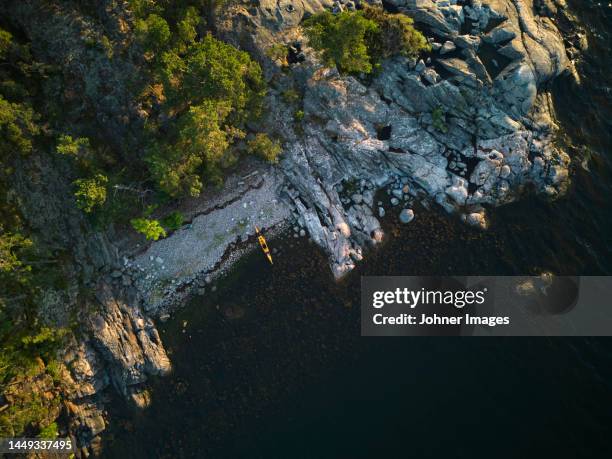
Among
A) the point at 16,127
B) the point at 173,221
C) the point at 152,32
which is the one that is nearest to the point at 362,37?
the point at 152,32

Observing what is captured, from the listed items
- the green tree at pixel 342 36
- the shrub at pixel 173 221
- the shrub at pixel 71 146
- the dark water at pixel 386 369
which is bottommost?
the dark water at pixel 386 369

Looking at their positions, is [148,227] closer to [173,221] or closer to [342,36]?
[173,221]

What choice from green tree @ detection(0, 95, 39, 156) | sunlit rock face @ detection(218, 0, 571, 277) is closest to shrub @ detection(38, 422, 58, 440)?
green tree @ detection(0, 95, 39, 156)

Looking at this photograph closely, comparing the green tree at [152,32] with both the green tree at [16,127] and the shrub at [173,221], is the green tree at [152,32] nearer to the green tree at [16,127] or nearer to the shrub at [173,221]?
the green tree at [16,127]

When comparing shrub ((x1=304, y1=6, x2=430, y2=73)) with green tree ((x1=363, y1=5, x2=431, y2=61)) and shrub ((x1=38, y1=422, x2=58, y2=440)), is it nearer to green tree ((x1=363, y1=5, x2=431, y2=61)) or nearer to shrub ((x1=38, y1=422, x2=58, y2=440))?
green tree ((x1=363, y1=5, x2=431, y2=61))

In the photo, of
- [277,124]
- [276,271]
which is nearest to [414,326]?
[276,271]

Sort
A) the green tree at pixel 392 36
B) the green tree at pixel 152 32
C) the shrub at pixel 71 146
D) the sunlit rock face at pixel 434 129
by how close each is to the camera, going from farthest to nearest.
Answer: the sunlit rock face at pixel 434 129 → the green tree at pixel 392 36 → the green tree at pixel 152 32 → the shrub at pixel 71 146

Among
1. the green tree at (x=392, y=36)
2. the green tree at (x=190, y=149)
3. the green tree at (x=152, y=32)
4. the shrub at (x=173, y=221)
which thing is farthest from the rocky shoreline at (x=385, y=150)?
the green tree at (x=152, y=32)
